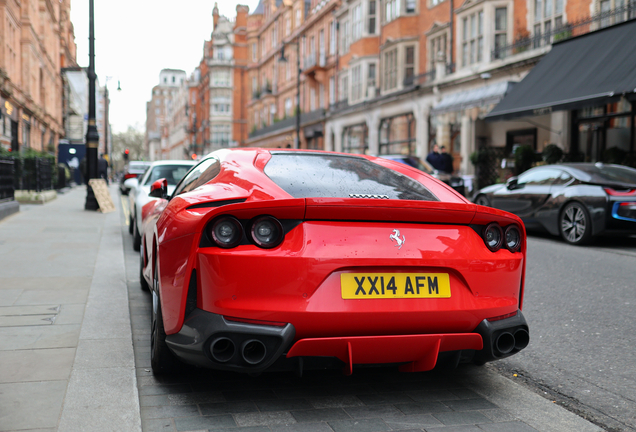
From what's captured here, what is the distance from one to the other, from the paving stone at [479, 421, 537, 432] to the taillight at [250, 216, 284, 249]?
1311 millimetres

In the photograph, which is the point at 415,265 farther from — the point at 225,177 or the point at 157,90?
the point at 157,90

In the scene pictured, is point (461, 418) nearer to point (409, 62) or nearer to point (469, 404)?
point (469, 404)

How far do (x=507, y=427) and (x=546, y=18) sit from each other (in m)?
20.8

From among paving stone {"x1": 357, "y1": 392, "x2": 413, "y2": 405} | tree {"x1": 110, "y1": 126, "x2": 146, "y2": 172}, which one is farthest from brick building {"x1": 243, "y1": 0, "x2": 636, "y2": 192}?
tree {"x1": 110, "y1": 126, "x2": 146, "y2": 172}

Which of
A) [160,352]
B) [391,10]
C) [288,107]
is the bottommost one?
[160,352]

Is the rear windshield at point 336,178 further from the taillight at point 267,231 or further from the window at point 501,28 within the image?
the window at point 501,28

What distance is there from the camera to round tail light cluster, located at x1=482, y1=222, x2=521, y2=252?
3334mm

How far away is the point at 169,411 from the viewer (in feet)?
10.2

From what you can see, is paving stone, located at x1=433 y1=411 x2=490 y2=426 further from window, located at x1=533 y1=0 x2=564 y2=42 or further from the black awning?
window, located at x1=533 y1=0 x2=564 y2=42

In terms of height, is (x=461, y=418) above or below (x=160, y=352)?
below

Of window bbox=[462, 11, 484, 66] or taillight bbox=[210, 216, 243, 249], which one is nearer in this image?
taillight bbox=[210, 216, 243, 249]

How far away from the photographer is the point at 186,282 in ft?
10.0

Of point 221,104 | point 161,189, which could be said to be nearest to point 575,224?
point 161,189

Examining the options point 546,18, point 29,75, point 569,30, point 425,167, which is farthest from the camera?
point 29,75
